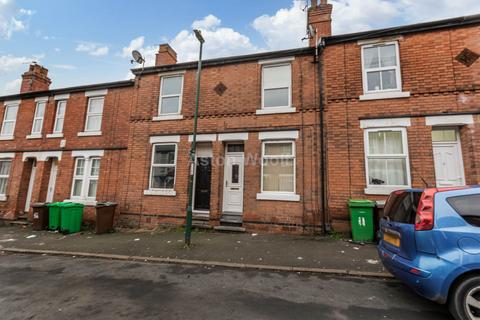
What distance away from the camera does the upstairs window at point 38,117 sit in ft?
40.1

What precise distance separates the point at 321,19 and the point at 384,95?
402 centimetres

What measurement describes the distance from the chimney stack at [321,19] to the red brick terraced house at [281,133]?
4cm

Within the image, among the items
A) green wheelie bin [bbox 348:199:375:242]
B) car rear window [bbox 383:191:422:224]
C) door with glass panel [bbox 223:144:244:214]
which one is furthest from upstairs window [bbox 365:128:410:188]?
door with glass panel [bbox 223:144:244:214]

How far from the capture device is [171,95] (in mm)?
9961

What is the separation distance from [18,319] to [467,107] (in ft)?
36.5

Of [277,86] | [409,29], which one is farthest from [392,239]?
[409,29]

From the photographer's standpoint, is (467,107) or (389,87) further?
(389,87)

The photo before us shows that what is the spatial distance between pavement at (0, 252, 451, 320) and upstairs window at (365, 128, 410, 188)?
12.6 ft

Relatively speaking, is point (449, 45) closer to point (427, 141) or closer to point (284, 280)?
point (427, 141)

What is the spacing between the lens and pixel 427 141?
6898 mm

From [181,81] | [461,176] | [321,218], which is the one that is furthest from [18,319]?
[461,176]

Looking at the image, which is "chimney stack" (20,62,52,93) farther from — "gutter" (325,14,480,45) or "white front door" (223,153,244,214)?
"gutter" (325,14,480,45)

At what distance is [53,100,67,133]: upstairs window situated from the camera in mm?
11884

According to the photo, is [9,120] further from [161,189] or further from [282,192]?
[282,192]
